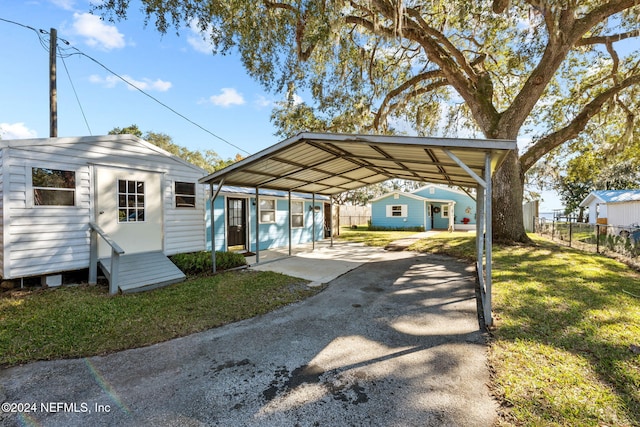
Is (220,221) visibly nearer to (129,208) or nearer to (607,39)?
(129,208)

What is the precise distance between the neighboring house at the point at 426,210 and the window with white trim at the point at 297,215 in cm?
1092

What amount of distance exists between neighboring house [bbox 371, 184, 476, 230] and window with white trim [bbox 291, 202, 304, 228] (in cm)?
1092

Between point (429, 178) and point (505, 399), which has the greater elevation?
point (429, 178)

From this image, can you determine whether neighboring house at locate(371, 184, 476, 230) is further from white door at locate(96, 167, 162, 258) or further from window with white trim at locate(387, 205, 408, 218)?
white door at locate(96, 167, 162, 258)

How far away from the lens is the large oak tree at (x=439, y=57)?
7.54m

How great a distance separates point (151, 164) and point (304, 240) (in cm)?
782

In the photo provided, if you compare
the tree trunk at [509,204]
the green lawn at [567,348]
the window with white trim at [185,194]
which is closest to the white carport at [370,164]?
the green lawn at [567,348]

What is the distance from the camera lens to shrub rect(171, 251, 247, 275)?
6.88m

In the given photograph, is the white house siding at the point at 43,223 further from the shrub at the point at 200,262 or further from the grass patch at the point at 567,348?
the grass patch at the point at 567,348

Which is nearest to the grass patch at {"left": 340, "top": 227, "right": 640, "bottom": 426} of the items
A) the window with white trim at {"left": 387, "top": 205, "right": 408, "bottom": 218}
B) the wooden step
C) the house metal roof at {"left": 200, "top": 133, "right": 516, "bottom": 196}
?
the house metal roof at {"left": 200, "top": 133, "right": 516, "bottom": 196}

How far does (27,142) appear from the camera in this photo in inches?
197

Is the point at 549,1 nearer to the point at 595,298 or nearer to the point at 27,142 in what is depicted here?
the point at 595,298

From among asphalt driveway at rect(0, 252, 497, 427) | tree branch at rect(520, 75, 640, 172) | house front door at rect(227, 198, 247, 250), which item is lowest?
asphalt driveway at rect(0, 252, 497, 427)

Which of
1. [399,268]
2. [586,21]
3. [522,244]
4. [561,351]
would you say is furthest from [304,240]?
[586,21]
